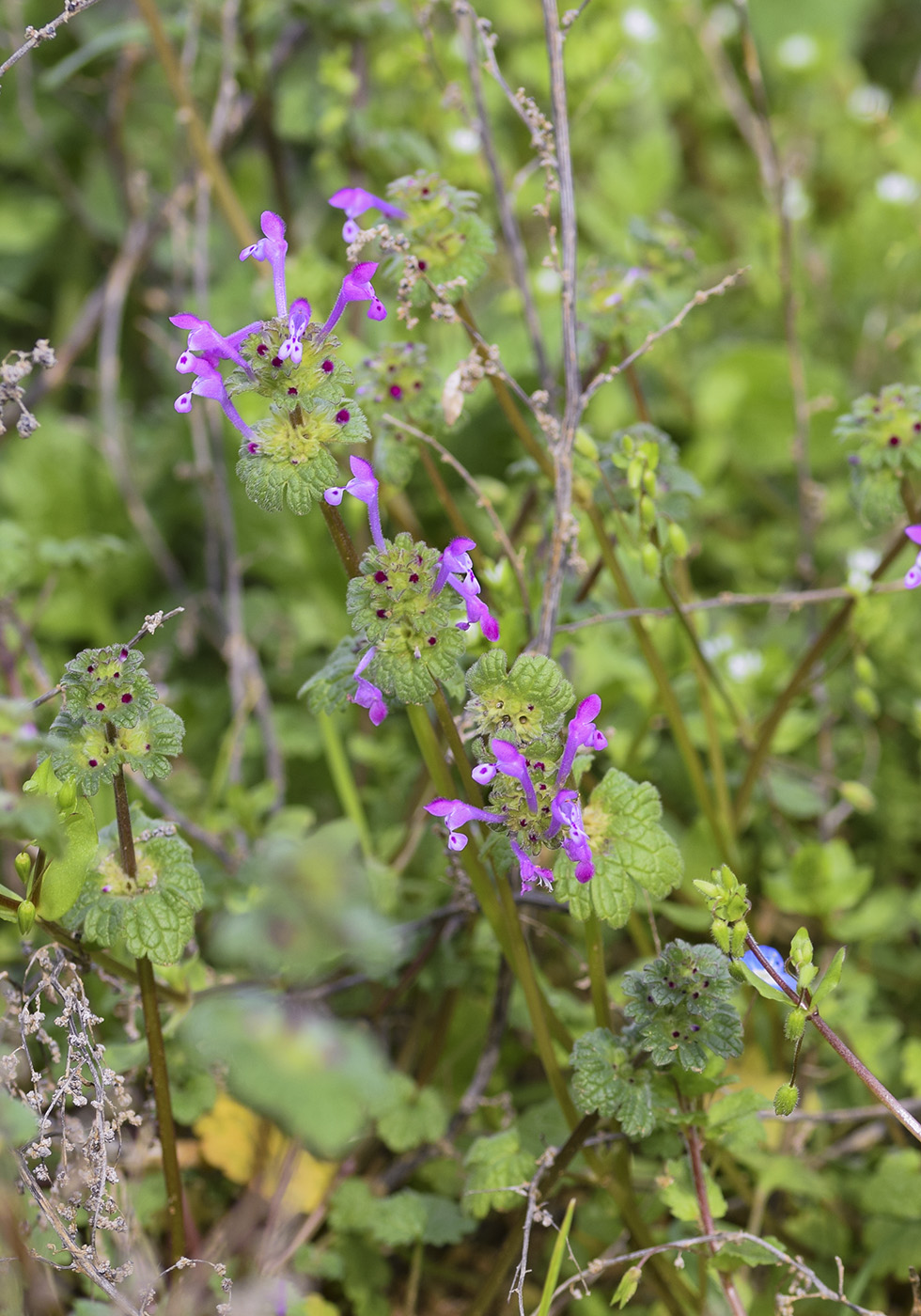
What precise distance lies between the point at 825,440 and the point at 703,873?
1427 mm

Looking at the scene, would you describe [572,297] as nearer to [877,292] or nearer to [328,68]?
[328,68]

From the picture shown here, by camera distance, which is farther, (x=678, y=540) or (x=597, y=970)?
(x=678, y=540)

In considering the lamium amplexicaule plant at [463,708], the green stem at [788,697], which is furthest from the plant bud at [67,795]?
the green stem at [788,697]

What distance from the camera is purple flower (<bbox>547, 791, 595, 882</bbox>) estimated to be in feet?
3.56

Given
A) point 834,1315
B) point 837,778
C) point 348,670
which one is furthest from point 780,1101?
point 837,778

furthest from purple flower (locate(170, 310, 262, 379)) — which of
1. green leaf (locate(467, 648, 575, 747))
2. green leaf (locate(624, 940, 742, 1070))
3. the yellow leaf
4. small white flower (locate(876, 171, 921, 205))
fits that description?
small white flower (locate(876, 171, 921, 205))

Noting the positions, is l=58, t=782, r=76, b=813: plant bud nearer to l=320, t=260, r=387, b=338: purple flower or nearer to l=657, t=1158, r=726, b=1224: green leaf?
l=320, t=260, r=387, b=338: purple flower

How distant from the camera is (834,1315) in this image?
5.48 feet

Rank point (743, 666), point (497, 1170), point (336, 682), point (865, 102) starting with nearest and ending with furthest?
point (336, 682) < point (497, 1170) < point (743, 666) < point (865, 102)

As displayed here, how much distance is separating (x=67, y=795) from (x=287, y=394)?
1.60 ft

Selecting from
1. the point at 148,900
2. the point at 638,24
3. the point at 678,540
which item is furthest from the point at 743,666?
the point at 638,24

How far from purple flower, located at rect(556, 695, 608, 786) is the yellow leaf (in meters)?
0.85

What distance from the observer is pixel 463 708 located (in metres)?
1.37

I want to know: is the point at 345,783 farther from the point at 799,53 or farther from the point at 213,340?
the point at 799,53
